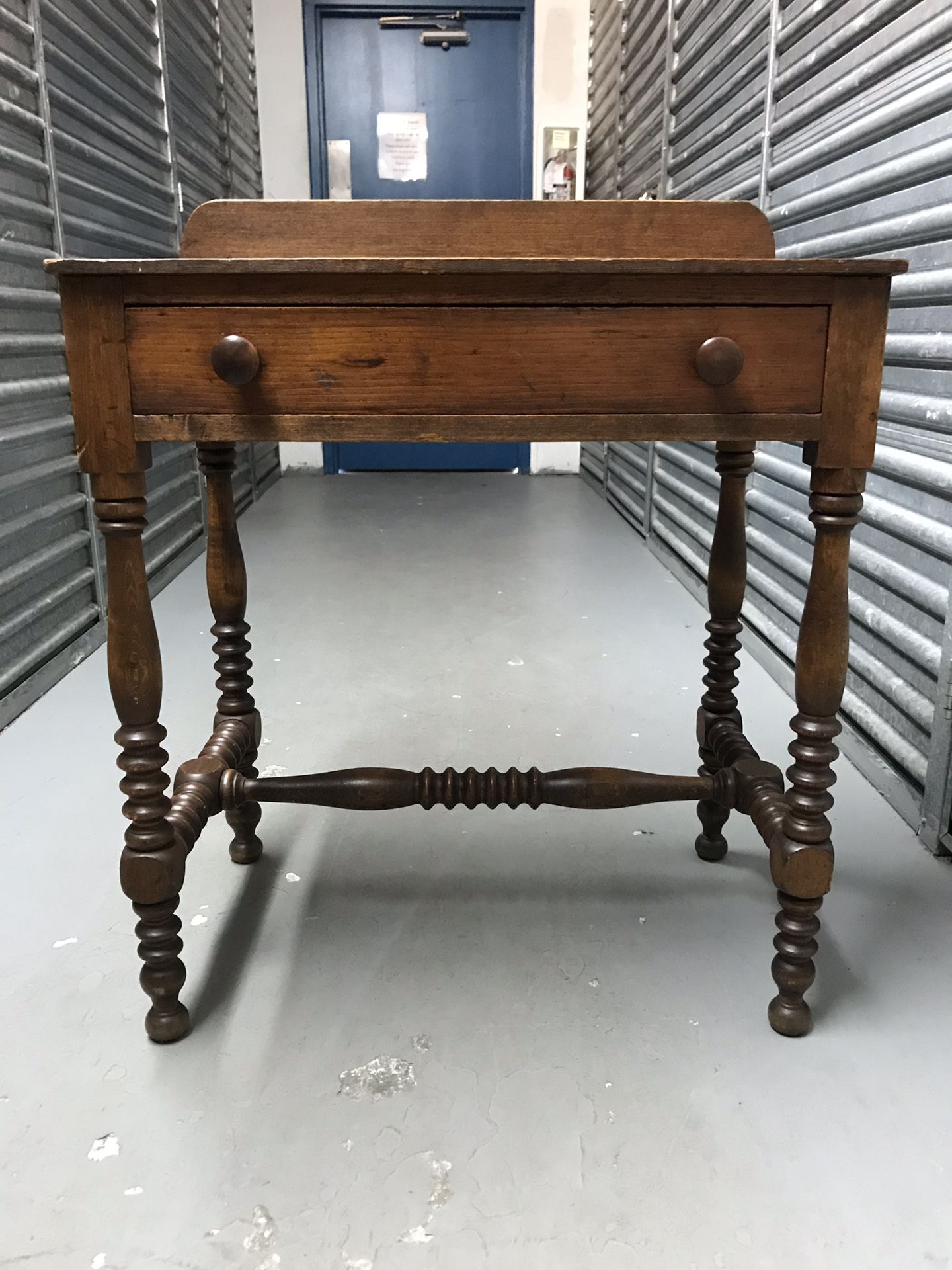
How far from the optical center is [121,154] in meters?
3.13

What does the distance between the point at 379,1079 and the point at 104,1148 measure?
0.97ft

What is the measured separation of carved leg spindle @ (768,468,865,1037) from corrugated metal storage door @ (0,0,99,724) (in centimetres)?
172

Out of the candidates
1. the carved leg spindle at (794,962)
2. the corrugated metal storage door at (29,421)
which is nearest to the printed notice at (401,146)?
the corrugated metal storage door at (29,421)

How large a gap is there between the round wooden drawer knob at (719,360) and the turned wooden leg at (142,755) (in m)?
0.61

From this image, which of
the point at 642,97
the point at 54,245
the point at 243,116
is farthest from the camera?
the point at 243,116

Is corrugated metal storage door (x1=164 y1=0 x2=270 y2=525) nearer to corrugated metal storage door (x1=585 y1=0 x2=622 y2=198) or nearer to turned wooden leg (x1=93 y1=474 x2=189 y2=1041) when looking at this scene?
corrugated metal storage door (x1=585 y1=0 x2=622 y2=198)

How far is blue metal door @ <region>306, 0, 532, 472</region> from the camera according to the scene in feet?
18.1

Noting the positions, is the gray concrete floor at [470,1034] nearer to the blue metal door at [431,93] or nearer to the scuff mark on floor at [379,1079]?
the scuff mark on floor at [379,1079]

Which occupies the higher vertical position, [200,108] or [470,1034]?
[200,108]

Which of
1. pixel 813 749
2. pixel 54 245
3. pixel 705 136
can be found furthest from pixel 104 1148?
pixel 705 136

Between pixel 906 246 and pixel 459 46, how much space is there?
476cm

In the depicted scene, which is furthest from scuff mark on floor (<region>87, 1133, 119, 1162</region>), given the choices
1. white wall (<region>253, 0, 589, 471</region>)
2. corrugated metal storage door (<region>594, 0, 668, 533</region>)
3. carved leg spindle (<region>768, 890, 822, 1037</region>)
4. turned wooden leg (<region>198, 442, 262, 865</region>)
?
white wall (<region>253, 0, 589, 471</region>)

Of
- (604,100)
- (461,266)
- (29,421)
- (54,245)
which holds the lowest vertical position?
(29,421)

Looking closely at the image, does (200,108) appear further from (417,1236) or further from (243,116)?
(417,1236)
